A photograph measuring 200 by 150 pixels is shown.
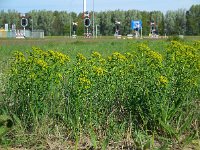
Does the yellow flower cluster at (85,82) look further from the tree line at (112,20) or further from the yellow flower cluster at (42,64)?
the tree line at (112,20)

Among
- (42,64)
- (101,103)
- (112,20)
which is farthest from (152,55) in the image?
(112,20)

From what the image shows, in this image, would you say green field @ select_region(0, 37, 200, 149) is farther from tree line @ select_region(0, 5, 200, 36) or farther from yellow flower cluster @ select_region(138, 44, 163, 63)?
tree line @ select_region(0, 5, 200, 36)

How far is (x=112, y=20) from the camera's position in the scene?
3932 inches

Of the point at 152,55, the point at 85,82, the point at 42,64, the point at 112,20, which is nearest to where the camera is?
the point at 85,82

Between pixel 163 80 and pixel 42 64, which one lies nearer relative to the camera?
pixel 163 80

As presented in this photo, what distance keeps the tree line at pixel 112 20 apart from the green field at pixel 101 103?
258ft

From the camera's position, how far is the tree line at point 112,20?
85.9 meters

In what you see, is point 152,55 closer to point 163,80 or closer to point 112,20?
point 163,80

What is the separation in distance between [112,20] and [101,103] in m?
96.8

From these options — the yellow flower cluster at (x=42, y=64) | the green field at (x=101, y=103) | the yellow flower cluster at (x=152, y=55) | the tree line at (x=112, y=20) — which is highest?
the tree line at (x=112, y=20)

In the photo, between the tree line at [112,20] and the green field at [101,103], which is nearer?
the green field at [101,103]

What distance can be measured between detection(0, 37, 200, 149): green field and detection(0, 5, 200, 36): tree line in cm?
7871

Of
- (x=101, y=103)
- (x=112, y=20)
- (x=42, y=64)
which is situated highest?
(x=112, y=20)

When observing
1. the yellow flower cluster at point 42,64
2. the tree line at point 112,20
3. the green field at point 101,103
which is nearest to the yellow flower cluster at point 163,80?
the green field at point 101,103
